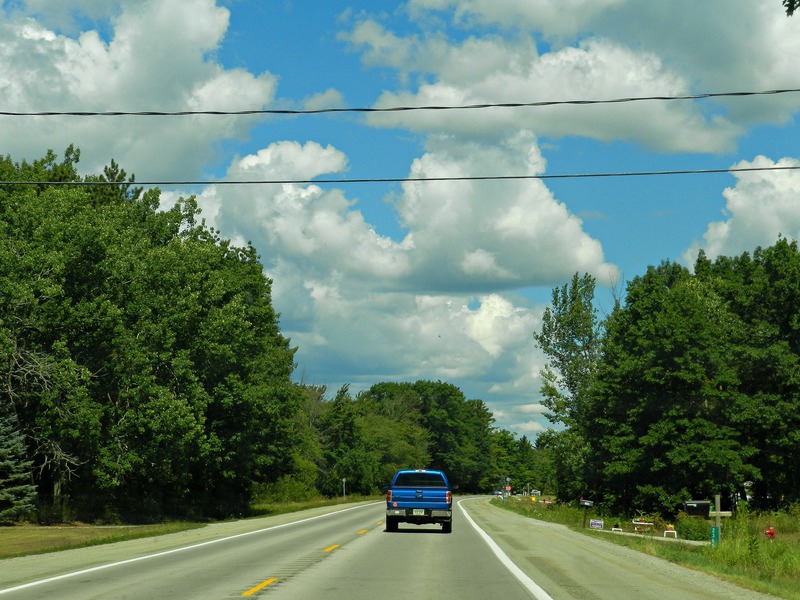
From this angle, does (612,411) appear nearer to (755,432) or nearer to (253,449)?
(755,432)

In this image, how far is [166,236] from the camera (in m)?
51.1

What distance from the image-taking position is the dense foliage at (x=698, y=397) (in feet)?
163

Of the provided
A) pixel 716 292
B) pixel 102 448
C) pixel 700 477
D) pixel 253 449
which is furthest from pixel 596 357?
pixel 102 448

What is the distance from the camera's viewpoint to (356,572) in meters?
15.6

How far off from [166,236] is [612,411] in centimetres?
2764

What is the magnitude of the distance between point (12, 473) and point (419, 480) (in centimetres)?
1587

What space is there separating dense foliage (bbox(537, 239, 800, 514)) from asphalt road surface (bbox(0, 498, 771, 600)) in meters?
26.8

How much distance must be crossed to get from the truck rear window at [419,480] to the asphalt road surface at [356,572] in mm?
4193

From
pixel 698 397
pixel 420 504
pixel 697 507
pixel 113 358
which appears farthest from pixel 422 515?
pixel 698 397

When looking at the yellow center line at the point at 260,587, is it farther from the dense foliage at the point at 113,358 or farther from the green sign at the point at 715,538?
the dense foliage at the point at 113,358

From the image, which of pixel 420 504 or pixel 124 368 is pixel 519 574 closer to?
pixel 420 504

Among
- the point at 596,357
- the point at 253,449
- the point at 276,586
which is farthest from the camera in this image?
the point at 596,357

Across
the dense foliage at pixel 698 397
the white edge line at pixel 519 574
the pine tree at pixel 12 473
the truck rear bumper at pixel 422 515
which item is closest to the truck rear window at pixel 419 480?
the truck rear bumper at pixel 422 515

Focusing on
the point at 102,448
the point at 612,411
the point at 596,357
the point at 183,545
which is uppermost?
the point at 596,357
